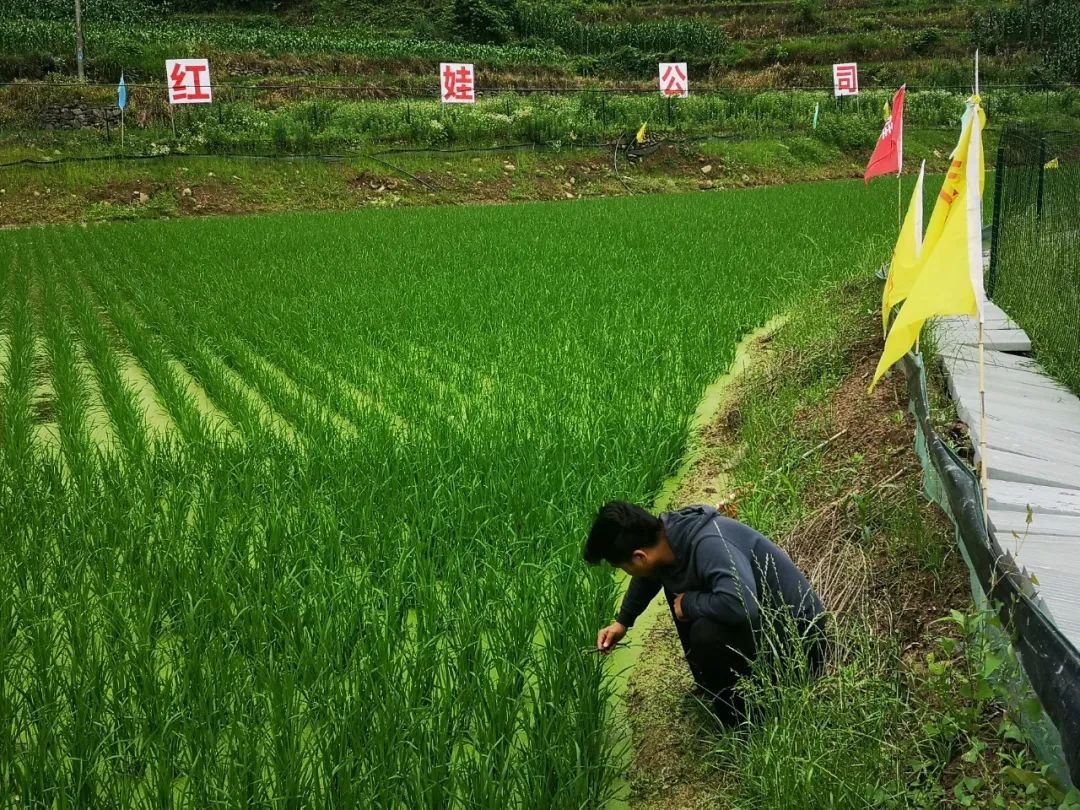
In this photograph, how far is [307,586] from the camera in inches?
116

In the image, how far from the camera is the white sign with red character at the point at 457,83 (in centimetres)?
2002

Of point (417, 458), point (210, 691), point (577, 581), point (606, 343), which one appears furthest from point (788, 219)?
point (210, 691)

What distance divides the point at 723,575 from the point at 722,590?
0.15 ft

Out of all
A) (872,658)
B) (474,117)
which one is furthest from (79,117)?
(872,658)

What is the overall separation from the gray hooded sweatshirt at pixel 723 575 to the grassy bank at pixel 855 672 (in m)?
0.17

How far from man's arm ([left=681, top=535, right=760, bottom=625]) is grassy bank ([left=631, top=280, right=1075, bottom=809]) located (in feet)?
0.53

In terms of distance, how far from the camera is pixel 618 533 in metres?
2.18

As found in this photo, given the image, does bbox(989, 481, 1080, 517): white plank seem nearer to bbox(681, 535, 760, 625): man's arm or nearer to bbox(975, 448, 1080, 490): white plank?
bbox(975, 448, 1080, 490): white plank

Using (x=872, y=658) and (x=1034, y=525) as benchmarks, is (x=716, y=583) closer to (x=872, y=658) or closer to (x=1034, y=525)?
(x=872, y=658)

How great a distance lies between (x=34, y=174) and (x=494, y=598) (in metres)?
18.3

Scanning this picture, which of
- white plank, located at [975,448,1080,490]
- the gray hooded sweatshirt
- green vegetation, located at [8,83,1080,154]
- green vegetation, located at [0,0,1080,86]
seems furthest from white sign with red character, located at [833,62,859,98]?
the gray hooded sweatshirt

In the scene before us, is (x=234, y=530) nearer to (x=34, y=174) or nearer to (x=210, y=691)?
(x=210, y=691)

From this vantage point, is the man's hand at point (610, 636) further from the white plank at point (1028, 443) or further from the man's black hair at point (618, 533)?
the white plank at point (1028, 443)

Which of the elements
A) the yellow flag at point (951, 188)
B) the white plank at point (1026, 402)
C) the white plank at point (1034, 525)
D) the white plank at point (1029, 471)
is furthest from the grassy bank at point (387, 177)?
the white plank at point (1034, 525)
